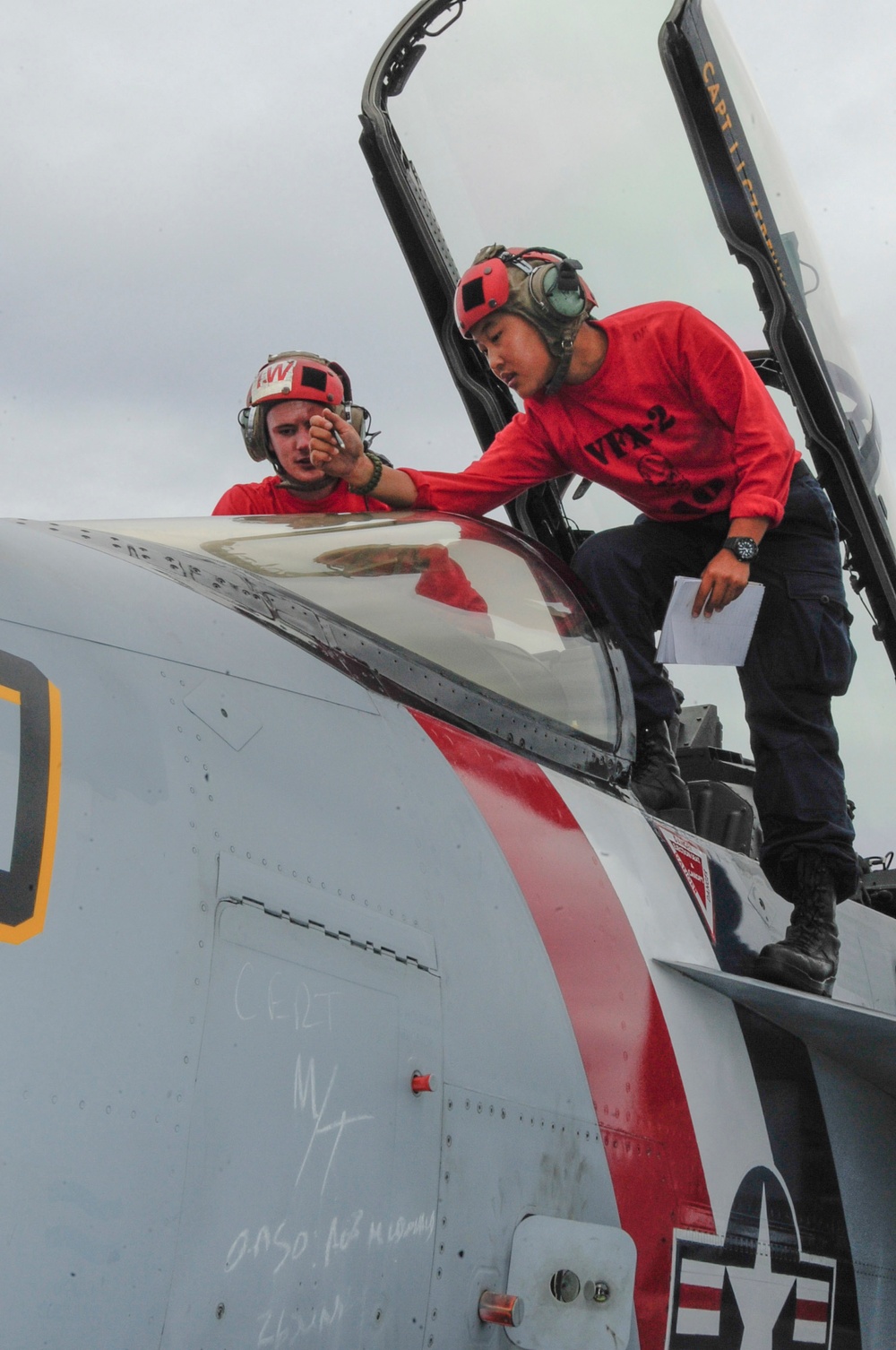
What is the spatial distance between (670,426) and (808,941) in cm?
139

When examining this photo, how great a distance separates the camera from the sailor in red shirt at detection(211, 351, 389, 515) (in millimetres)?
3977

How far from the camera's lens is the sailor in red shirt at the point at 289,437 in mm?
3977

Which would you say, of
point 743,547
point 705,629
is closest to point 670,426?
point 743,547

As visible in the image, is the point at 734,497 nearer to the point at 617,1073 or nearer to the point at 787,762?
the point at 787,762

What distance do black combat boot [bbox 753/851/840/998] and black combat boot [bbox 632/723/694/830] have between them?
320 millimetres

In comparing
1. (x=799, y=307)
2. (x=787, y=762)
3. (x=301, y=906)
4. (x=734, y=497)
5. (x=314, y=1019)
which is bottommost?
(x=314, y=1019)

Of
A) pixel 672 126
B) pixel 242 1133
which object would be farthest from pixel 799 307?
pixel 242 1133

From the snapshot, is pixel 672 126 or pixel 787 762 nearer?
pixel 787 762

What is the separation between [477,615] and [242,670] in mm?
959

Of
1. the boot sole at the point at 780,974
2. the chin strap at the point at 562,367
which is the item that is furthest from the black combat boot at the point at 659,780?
the chin strap at the point at 562,367

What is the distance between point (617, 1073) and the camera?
2.22 metres

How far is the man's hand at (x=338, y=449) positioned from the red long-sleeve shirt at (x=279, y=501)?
0.45 metres

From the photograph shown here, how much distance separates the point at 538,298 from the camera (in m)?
3.34

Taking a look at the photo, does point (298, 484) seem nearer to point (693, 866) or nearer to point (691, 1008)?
point (693, 866)
